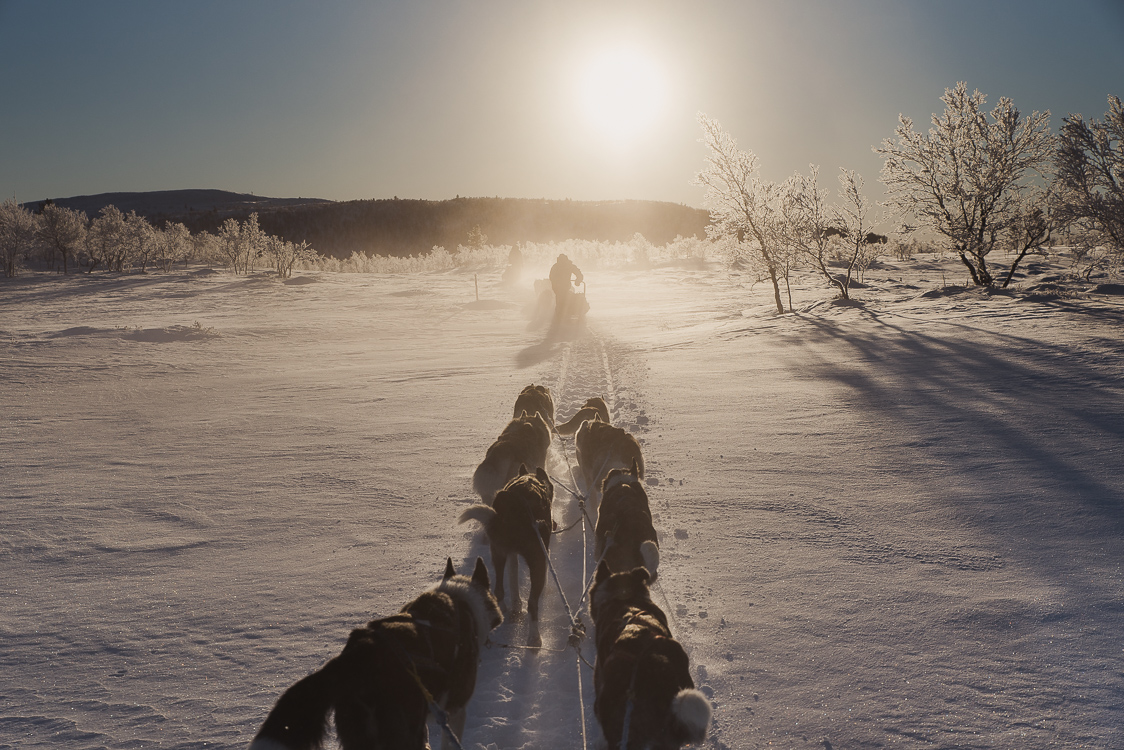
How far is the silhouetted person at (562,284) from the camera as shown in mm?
18688

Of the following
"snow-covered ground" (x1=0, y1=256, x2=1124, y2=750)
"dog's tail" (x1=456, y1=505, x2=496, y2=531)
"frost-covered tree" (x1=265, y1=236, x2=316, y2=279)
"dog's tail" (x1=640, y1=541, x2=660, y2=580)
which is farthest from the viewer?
"frost-covered tree" (x1=265, y1=236, x2=316, y2=279)

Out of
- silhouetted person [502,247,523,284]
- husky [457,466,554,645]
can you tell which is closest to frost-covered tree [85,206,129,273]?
silhouetted person [502,247,523,284]

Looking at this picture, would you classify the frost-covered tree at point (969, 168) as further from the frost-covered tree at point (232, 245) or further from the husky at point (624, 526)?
the frost-covered tree at point (232, 245)

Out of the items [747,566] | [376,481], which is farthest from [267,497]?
[747,566]

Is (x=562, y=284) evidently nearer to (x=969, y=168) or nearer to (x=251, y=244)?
(x=969, y=168)

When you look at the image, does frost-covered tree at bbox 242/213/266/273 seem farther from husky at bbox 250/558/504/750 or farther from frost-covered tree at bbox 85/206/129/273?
husky at bbox 250/558/504/750

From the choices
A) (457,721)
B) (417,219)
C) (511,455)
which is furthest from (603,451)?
(417,219)

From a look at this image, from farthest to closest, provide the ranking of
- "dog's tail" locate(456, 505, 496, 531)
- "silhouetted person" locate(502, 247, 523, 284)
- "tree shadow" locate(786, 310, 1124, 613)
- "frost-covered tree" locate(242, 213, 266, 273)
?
"frost-covered tree" locate(242, 213, 266, 273), "silhouetted person" locate(502, 247, 523, 284), "tree shadow" locate(786, 310, 1124, 613), "dog's tail" locate(456, 505, 496, 531)

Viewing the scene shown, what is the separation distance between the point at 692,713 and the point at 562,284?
57.0 feet

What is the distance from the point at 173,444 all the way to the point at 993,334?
1442 cm

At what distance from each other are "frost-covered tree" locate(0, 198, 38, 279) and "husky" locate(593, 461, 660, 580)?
46663 millimetres

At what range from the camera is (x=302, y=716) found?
2.03m

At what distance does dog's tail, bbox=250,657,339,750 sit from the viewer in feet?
6.41

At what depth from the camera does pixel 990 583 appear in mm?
3848
